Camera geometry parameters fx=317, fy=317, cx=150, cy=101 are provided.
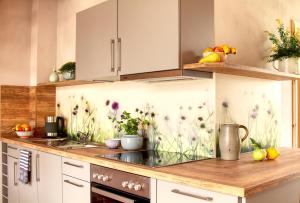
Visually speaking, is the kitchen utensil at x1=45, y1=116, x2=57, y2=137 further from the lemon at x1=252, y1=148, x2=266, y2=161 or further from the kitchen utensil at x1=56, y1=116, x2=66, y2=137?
the lemon at x1=252, y1=148, x2=266, y2=161

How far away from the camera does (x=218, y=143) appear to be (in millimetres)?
2250

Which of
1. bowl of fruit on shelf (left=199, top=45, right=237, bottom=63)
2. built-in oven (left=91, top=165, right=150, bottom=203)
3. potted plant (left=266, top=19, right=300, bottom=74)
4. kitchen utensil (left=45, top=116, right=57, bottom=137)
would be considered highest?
potted plant (left=266, top=19, right=300, bottom=74)

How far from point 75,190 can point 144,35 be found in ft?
4.20

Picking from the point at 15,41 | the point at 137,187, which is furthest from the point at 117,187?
the point at 15,41

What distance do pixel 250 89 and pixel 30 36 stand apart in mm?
2897

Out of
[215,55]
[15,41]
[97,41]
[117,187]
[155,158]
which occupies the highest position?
[15,41]

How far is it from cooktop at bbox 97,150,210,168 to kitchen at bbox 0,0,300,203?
0.01 meters

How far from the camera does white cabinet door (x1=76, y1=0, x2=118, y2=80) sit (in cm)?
254

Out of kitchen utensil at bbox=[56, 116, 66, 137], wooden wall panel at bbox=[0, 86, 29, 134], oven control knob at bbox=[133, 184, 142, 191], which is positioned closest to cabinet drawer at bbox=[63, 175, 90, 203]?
oven control knob at bbox=[133, 184, 142, 191]

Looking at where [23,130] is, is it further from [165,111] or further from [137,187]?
[137,187]

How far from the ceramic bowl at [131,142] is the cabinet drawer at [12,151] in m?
1.44

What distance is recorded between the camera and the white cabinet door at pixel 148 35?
6.71 feet

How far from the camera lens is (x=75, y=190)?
243 centimetres

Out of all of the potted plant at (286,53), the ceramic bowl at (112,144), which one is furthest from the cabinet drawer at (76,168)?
the potted plant at (286,53)
